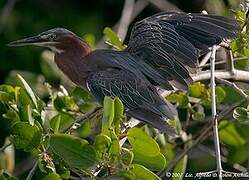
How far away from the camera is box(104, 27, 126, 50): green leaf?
11.0 feet

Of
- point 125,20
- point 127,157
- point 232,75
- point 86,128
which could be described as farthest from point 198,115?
point 125,20

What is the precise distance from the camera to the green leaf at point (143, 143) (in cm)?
254

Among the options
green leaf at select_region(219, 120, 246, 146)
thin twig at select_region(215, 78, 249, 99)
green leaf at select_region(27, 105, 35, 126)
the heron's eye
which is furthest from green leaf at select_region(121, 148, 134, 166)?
green leaf at select_region(219, 120, 246, 146)

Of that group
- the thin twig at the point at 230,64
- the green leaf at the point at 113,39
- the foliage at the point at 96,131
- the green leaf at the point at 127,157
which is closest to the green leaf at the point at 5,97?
the foliage at the point at 96,131

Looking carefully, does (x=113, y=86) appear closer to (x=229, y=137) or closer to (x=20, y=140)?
(x=20, y=140)

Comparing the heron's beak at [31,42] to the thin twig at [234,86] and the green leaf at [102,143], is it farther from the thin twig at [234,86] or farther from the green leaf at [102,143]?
the green leaf at [102,143]

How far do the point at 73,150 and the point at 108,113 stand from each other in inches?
6.0

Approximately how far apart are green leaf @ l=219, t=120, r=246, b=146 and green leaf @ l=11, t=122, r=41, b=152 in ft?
3.92

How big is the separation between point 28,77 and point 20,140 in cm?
129

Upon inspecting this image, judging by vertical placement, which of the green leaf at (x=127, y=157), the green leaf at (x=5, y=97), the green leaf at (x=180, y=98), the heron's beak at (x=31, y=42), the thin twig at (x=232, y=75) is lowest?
the green leaf at (x=5, y=97)

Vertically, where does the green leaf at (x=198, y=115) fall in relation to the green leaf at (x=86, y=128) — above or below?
above

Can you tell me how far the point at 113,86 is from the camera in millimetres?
3107

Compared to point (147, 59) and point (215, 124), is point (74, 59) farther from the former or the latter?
point (215, 124)

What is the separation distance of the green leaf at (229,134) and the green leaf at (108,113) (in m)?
1.18
